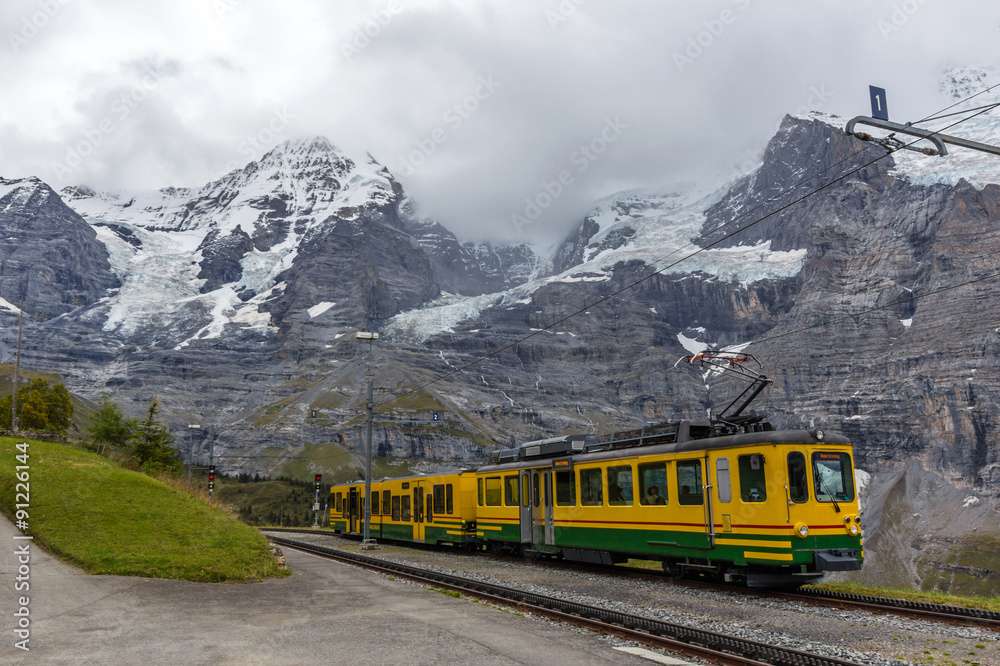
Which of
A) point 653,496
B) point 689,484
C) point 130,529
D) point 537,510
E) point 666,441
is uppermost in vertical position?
point 666,441

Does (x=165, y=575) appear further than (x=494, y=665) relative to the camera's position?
Yes

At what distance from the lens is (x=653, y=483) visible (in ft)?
67.5

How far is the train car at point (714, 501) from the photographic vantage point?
678 inches

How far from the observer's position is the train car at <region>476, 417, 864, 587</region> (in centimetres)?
1722

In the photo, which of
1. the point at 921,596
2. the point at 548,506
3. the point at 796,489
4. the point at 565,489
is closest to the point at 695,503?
the point at 796,489

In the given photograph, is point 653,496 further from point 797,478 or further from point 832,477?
point 832,477

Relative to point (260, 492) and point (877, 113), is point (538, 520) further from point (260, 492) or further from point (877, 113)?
point (260, 492)

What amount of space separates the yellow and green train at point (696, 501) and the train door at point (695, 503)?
0.03 m

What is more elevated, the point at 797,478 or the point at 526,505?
the point at 797,478

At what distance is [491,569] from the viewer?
25062 mm

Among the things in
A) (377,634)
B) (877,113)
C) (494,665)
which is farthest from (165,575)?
(877,113)

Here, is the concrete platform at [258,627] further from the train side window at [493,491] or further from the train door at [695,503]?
the train side window at [493,491]

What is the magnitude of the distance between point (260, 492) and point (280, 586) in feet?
544

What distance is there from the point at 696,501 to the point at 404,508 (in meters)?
22.8
